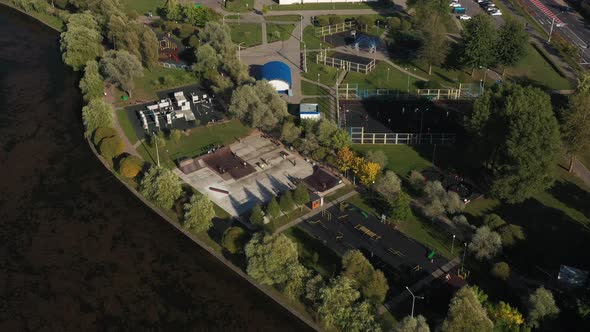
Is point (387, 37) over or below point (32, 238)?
over

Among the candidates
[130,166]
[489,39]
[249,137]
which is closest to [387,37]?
[489,39]

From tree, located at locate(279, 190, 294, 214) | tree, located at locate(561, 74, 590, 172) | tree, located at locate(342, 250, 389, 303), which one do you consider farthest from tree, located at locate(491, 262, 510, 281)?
tree, located at locate(279, 190, 294, 214)

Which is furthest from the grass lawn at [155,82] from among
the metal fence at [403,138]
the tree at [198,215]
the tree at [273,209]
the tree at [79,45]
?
the tree at [273,209]

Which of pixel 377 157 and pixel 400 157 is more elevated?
pixel 377 157

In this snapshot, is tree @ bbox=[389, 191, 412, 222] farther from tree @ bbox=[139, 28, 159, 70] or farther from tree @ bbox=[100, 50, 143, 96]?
tree @ bbox=[139, 28, 159, 70]

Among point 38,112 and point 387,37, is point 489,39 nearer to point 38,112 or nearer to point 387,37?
point 387,37

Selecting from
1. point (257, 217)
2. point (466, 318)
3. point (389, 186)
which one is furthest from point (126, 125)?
point (466, 318)

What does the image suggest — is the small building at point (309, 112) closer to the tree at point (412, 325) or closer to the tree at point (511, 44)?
the tree at point (511, 44)

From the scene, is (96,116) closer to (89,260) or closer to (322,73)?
(89,260)
